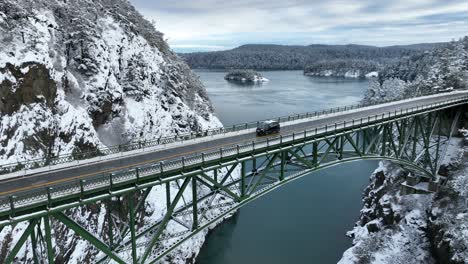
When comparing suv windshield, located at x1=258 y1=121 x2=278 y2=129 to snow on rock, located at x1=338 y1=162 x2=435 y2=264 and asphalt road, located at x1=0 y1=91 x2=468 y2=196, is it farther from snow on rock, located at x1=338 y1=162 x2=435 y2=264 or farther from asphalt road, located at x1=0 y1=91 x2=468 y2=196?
snow on rock, located at x1=338 y1=162 x2=435 y2=264

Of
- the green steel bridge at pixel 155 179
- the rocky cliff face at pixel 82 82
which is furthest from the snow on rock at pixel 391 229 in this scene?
the rocky cliff face at pixel 82 82

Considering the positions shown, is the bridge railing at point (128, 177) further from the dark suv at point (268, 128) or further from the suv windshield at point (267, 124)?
the suv windshield at point (267, 124)

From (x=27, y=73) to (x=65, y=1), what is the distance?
20.1 m

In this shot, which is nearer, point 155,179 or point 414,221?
point 155,179

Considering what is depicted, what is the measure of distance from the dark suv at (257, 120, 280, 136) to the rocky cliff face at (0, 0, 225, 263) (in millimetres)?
16277

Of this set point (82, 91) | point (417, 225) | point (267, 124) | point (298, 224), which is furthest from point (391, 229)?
point (82, 91)

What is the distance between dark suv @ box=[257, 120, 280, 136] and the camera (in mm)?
30641

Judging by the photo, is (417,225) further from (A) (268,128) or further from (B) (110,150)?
(B) (110,150)

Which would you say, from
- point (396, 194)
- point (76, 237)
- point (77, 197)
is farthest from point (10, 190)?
point (396, 194)

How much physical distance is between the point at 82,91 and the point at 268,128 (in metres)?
23.3

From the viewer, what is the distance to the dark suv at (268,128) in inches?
1206

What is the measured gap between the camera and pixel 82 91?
1583 inches

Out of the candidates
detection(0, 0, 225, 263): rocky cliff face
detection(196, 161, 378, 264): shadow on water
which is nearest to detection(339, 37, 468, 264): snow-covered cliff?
detection(196, 161, 378, 264): shadow on water

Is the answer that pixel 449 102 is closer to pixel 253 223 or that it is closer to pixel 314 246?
pixel 314 246
